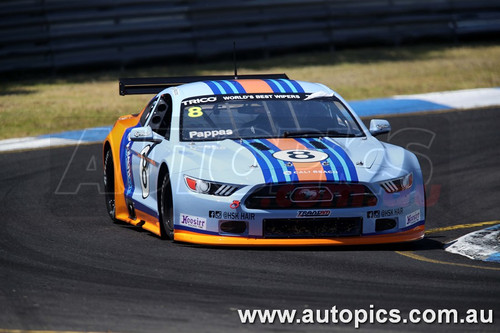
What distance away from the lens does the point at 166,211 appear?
325 inches

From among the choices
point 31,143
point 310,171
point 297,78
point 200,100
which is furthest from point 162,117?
point 297,78

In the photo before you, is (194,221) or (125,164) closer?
(194,221)

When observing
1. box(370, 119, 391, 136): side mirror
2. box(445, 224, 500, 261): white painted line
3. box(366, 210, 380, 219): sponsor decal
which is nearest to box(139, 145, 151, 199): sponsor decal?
box(370, 119, 391, 136): side mirror

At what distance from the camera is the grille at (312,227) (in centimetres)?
766

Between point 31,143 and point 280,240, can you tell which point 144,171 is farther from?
point 31,143

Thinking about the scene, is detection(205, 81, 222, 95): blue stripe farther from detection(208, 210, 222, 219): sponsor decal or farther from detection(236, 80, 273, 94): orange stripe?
detection(208, 210, 222, 219): sponsor decal

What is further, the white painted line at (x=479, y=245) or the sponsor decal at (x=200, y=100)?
the sponsor decal at (x=200, y=100)

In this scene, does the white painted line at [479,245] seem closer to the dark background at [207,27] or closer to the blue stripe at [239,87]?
the blue stripe at [239,87]

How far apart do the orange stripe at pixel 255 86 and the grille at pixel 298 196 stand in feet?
5.80

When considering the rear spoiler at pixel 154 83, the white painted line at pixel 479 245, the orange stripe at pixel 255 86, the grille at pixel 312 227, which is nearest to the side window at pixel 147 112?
the rear spoiler at pixel 154 83

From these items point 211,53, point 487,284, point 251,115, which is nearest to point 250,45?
point 211,53

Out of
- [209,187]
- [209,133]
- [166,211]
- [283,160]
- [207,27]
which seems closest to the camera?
[209,187]

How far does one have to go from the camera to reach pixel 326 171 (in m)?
7.74

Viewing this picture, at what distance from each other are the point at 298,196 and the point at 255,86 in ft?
6.54
